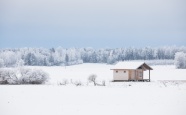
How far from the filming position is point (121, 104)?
78.3ft

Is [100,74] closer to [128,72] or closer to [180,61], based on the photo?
[128,72]

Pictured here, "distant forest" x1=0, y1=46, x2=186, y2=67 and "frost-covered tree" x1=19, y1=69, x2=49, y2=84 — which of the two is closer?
"frost-covered tree" x1=19, y1=69, x2=49, y2=84

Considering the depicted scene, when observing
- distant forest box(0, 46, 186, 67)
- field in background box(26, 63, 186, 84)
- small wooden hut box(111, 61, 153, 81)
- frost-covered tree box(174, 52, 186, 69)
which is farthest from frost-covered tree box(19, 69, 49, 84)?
distant forest box(0, 46, 186, 67)

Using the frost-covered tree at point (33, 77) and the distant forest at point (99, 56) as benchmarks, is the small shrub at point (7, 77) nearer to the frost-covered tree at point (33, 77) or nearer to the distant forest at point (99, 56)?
the frost-covered tree at point (33, 77)

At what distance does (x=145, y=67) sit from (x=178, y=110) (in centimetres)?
3691

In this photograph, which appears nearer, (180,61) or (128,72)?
(128,72)

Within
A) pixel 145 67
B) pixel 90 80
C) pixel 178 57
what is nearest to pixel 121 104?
pixel 90 80

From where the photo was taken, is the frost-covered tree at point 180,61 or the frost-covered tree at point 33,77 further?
the frost-covered tree at point 180,61

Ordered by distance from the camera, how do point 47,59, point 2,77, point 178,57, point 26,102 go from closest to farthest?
point 26,102 < point 2,77 < point 178,57 < point 47,59

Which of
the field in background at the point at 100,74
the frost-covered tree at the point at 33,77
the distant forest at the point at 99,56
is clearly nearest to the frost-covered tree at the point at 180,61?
the field in background at the point at 100,74

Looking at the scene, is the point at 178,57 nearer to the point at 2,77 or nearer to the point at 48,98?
the point at 2,77

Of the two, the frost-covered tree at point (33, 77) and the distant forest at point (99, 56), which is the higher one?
the frost-covered tree at point (33, 77)

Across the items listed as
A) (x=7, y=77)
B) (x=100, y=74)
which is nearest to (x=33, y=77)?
(x=7, y=77)

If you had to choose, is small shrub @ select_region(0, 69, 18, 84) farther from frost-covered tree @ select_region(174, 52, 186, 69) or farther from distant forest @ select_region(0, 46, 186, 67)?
distant forest @ select_region(0, 46, 186, 67)
